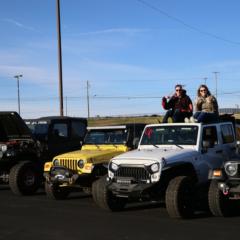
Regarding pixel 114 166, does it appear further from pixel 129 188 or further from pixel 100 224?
pixel 100 224

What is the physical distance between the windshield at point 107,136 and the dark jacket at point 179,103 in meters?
1.30

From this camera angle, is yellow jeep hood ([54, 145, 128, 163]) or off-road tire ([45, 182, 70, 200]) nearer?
yellow jeep hood ([54, 145, 128, 163])

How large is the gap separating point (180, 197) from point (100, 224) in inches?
59.4

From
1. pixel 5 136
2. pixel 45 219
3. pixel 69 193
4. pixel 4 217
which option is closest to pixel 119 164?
pixel 45 219

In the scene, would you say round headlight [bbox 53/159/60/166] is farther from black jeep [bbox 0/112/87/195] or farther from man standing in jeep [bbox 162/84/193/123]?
man standing in jeep [bbox 162/84/193/123]

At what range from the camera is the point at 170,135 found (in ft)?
38.5

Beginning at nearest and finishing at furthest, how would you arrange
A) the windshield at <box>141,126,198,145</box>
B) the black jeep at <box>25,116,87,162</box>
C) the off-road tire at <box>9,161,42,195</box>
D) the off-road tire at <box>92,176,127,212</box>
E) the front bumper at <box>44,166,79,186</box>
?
the off-road tire at <box>92,176,127,212</box> < the windshield at <box>141,126,198,145</box> < the front bumper at <box>44,166,79,186</box> < the off-road tire at <box>9,161,42,195</box> < the black jeep at <box>25,116,87,162</box>

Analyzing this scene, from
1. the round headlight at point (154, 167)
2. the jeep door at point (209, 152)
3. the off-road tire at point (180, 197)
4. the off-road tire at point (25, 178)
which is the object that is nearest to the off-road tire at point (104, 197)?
the round headlight at point (154, 167)

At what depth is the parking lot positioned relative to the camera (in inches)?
334

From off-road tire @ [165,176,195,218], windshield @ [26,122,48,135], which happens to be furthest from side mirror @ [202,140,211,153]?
windshield @ [26,122,48,135]

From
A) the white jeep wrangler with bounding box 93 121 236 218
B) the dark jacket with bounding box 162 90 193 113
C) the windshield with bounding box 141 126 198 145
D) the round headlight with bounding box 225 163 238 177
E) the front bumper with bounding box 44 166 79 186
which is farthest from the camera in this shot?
the dark jacket with bounding box 162 90 193 113

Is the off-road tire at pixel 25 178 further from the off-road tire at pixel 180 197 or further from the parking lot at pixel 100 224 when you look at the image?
the off-road tire at pixel 180 197

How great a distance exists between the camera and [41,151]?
1541 centimetres

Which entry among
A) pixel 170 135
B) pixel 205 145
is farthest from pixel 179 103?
pixel 205 145
